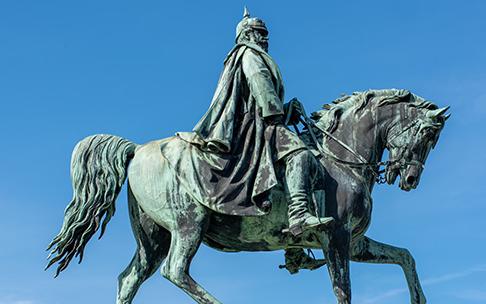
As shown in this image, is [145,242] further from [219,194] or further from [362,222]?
[362,222]

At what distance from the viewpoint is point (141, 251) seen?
580 inches

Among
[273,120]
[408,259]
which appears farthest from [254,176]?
[408,259]

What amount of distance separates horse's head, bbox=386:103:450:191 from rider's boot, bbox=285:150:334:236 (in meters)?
1.08

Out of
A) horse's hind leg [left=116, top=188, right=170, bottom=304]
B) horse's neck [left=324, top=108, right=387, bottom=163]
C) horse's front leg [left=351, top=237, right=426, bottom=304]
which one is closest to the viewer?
horse's hind leg [left=116, top=188, right=170, bottom=304]

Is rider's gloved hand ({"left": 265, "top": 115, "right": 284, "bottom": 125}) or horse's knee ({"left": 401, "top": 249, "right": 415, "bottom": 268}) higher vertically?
rider's gloved hand ({"left": 265, "top": 115, "right": 284, "bottom": 125})

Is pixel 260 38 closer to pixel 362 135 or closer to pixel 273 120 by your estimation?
pixel 273 120

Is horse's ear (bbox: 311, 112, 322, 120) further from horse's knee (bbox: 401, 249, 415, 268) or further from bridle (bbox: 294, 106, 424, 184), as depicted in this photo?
horse's knee (bbox: 401, 249, 415, 268)

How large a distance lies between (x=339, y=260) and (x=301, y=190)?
3.19ft

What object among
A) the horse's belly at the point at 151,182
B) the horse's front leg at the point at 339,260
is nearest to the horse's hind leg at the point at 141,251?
the horse's belly at the point at 151,182

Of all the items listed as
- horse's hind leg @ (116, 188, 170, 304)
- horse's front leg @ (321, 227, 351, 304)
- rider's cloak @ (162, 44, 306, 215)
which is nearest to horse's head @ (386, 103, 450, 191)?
horse's front leg @ (321, 227, 351, 304)

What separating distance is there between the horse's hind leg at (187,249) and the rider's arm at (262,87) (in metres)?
1.44

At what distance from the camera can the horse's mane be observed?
587 inches

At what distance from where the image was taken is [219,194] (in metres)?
14.0

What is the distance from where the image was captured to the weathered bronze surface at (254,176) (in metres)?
14.1
